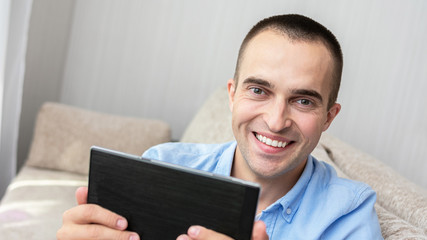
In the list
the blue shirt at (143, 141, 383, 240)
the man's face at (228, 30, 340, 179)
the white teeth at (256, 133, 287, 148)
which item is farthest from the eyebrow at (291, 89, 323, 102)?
the blue shirt at (143, 141, 383, 240)

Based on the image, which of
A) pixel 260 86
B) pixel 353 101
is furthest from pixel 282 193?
pixel 353 101

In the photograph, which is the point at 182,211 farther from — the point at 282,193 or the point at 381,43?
the point at 381,43

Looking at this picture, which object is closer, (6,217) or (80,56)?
(6,217)

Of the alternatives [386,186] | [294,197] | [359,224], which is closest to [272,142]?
[294,197]

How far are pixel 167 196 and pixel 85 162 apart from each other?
2156mm

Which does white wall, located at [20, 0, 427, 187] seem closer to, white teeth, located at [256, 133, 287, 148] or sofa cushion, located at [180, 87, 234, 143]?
sofa cushion, located at [180, 87, 234, 143]

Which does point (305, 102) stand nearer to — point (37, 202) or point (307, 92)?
point (307, 92)

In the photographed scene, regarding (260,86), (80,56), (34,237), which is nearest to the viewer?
(260,86)

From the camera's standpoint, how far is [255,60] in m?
1.29

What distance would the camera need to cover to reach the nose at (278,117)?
1.21 metres

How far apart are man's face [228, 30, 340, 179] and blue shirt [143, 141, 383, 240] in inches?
3.6

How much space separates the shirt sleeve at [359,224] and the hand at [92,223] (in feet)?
1.80

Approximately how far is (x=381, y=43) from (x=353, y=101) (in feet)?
1.56

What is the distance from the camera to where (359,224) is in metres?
1.21
